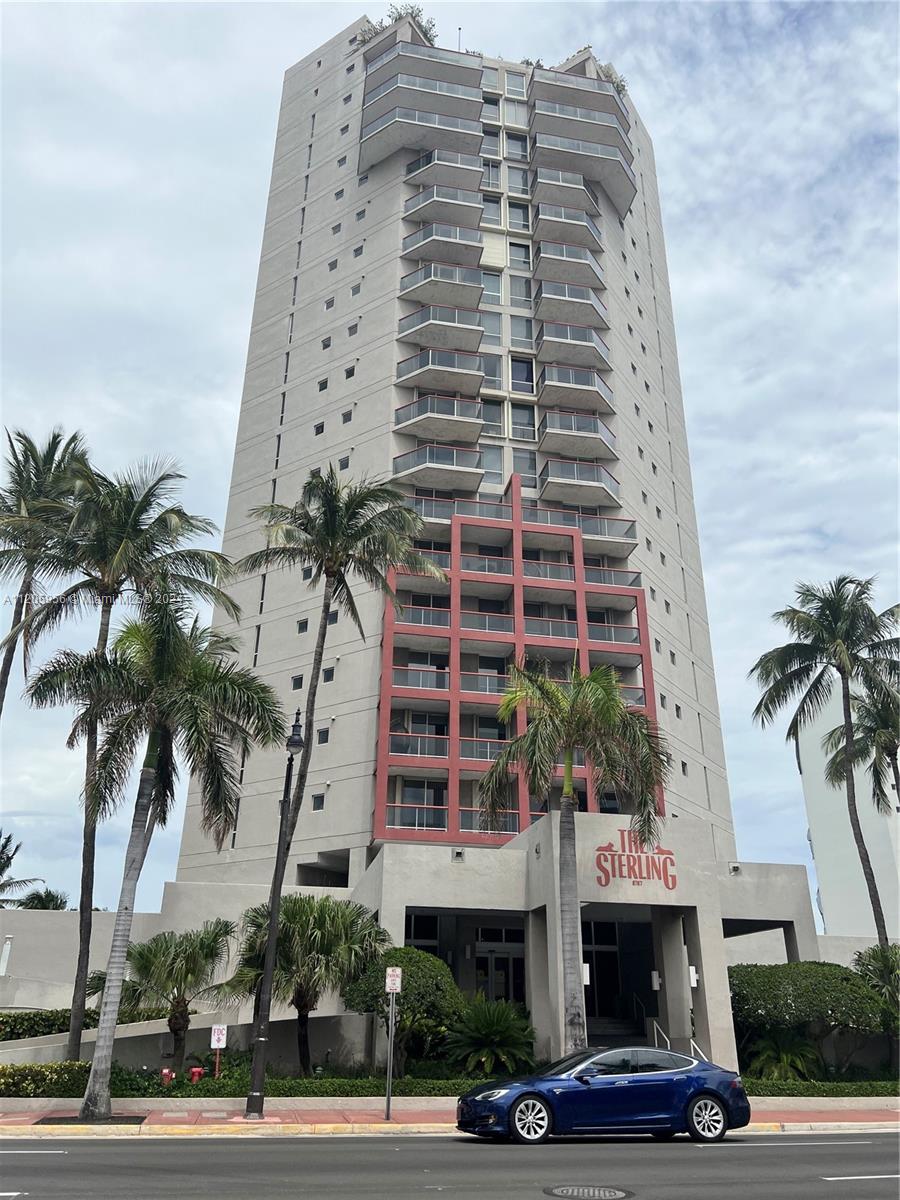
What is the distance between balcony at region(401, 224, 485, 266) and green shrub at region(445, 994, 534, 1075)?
44.1 meters

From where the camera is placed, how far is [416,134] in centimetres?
5978

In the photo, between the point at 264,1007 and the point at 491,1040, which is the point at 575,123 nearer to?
the point at 491,1040

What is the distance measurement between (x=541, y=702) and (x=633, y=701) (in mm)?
22059

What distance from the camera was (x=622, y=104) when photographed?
6875 cm

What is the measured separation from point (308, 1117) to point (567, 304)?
47503 mm

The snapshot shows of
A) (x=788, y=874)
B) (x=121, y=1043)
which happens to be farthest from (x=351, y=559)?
(x=788, y=874)

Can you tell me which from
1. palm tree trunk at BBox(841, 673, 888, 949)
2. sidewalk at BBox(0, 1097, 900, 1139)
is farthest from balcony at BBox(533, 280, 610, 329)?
sidewalk at BBox(0, 1097, 900, 1139)

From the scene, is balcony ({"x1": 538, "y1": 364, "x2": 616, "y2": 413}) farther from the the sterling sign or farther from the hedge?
the hedge

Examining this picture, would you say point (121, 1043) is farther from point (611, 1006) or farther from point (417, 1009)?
point (611, 1006)

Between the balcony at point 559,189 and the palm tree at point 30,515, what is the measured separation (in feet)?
129

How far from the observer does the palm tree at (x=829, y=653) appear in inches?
1374

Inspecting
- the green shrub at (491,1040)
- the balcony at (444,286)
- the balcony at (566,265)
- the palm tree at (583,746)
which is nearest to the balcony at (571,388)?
the balcony at (444,286)

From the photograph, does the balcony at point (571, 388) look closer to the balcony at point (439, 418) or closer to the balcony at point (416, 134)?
the balcony at point (439, 418)

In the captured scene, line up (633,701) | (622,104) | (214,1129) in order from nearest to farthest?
(214,1129) < (633,701) < (622,104)
